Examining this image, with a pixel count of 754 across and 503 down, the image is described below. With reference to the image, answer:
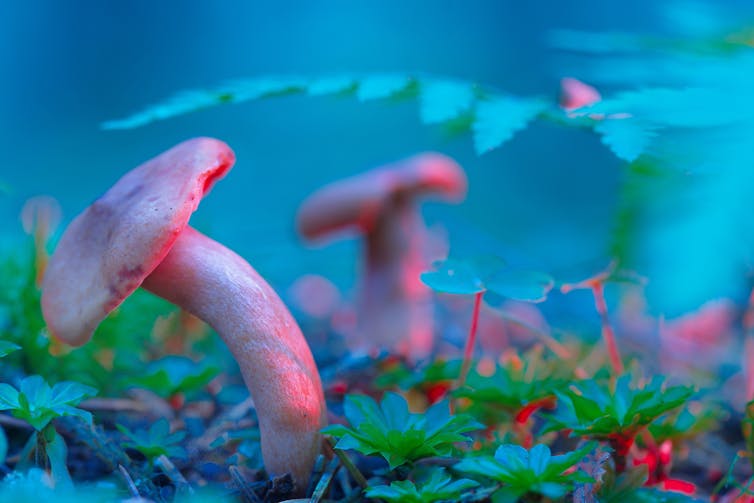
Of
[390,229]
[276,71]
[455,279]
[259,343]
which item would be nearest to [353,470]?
[259,343]

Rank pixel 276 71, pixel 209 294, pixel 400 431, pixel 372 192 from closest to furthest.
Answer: pixel 400 431 → pixel 209 294 → pixel 372 192 → pixel 276 71

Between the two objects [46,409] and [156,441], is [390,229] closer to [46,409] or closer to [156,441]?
[156,441]

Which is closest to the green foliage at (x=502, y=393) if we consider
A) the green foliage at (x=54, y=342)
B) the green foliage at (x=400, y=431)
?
the green foliage at (x=400, y=431)

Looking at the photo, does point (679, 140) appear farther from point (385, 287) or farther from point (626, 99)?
point (385, 287)

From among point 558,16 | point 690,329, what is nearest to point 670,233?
point 690,329

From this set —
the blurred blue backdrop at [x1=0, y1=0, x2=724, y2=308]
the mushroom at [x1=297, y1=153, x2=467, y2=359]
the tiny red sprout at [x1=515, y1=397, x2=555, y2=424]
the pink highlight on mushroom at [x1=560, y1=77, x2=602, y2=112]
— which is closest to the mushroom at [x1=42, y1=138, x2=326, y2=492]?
the tiny red sprout at [x1=515, y1=397, x2=555, y2=424]

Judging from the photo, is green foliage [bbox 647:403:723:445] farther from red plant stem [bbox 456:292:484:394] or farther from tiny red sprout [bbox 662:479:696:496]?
red plant stem [bbox 456:292:484:394]
